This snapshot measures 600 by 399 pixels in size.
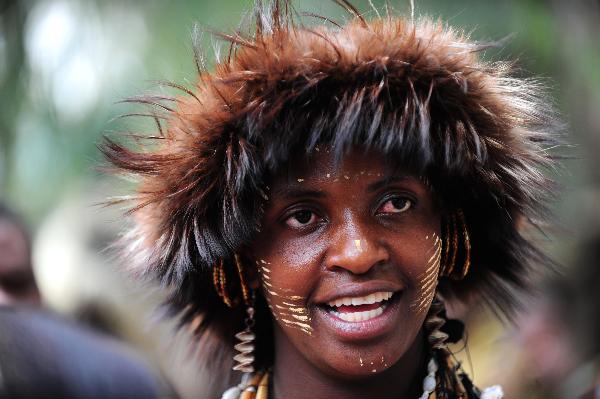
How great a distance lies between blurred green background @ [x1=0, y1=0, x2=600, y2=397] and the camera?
6145 millimetres

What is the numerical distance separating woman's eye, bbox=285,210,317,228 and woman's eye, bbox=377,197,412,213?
194 millimetres

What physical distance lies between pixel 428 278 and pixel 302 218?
419mm

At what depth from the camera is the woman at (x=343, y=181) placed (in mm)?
2268

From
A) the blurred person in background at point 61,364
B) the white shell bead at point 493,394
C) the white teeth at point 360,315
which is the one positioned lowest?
the blurred person in background at point 61,364

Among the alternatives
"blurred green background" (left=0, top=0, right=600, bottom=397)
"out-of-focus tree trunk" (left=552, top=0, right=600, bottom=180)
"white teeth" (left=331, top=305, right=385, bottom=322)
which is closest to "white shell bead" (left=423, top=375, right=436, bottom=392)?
"white teeth" (left=331, top=305, right=385, bottom=322)

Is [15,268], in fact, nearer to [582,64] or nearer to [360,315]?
[360,315]

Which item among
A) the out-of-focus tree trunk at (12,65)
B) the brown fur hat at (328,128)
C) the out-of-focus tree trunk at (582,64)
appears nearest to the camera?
the brown fur hat at (328,128)

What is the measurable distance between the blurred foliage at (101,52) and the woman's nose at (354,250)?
156 inches

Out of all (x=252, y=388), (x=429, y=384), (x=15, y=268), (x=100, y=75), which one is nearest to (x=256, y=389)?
(x=252, y=388)

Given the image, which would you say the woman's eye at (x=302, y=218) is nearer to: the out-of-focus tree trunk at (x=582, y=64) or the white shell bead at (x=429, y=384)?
the white shell bead at (x=429, y=384)

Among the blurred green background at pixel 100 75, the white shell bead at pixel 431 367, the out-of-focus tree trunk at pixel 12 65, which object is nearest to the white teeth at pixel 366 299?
the white shell bead at pixel 431 367

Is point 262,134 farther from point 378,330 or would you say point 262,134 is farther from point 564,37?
point 564,37

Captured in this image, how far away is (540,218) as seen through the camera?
8.84 feet

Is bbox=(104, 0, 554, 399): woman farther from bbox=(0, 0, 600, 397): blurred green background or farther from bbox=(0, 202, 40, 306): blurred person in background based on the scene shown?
bbox=(0, 0, 600, 397): blurred green background
